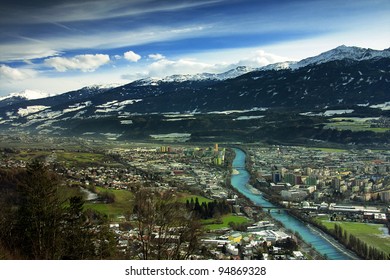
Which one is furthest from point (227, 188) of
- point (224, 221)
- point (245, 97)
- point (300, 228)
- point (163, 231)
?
point (245, 97)

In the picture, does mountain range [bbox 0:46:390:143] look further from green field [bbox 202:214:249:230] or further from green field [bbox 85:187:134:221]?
green field [bbox 202:214:249:230]

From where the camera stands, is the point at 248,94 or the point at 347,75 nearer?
the point at 248,94

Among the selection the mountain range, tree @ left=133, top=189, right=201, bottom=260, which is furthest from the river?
the mountain range

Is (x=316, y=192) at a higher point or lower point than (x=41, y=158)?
lower

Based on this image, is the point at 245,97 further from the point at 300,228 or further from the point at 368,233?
the point at 368,233

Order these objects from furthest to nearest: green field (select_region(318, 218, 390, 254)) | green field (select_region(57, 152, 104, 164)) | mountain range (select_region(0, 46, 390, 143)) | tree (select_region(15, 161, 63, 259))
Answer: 1. mountain range (select_region(0, 46, 390, 143))
2. green field (select_region(57, 152, 104, 164))
3. tree (select_region(15, 161, 63, 259))
4. green field (select_region(318, 218, 390, 254))
